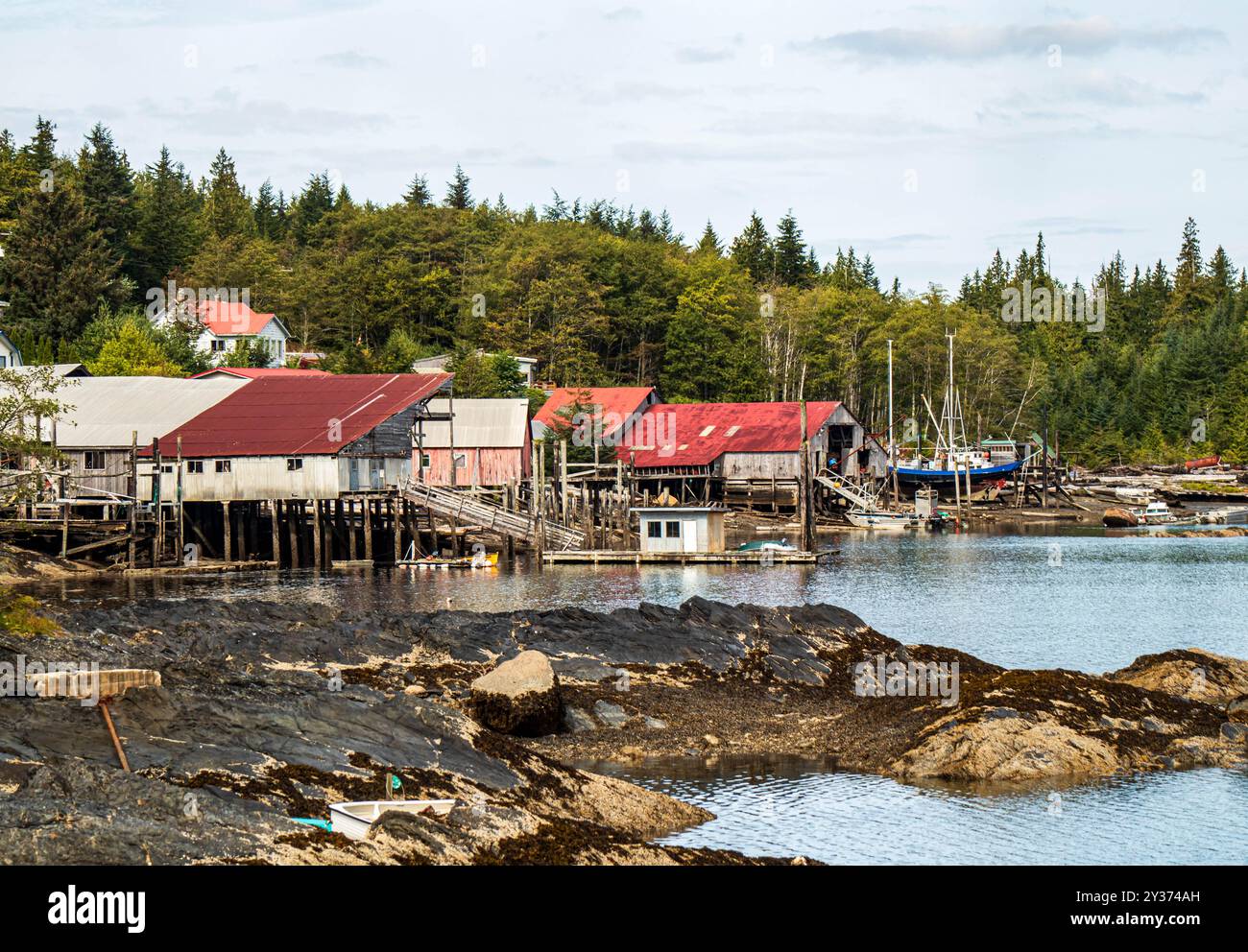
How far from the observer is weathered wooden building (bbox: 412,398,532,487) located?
69.6 meters

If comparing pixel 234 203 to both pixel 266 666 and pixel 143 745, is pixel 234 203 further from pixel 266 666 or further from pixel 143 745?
pixel 143 745

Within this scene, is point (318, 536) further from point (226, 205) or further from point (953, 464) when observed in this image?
point (226, 205)

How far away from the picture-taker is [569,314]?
100938mm

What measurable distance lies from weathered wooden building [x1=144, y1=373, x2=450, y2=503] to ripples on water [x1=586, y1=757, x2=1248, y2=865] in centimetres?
3916

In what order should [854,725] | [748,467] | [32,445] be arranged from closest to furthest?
[854,725] → [32,445] → [748,467]

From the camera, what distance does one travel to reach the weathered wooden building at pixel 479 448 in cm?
6962

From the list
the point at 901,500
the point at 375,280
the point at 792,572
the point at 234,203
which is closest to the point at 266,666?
the point at 792,572

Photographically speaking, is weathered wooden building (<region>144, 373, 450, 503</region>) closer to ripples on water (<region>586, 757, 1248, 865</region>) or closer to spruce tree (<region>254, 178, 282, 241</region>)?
ripples on water (<region>586, 757, 1248, 865</region>)

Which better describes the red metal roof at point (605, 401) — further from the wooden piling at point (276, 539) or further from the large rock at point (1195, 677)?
the large rock at point (1195, 677)

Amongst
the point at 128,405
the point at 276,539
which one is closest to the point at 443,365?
the point at 128,405

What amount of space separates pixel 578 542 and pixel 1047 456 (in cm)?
4313

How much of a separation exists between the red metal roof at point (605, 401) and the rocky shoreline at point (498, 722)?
4751 centimetres

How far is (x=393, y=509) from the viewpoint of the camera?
62.9 metres

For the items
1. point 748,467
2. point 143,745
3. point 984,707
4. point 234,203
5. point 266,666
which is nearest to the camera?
point 143,745
